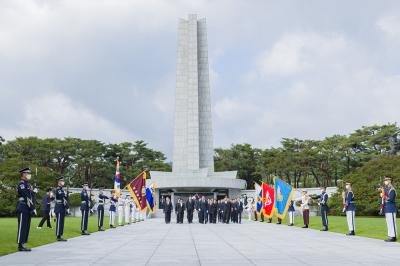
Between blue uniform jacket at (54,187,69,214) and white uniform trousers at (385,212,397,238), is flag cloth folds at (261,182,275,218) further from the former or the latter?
blue uniform jacket at (54,187,69,214)

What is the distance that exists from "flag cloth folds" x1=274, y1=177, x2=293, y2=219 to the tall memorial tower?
31749 mm

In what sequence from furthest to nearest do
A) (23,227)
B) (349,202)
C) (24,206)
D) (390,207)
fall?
(349,202) < (390,207) < (24,206) < (23,227)

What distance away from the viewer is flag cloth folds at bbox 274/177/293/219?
1050 inches

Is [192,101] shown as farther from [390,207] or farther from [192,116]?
[390,207]

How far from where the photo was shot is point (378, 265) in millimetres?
8688

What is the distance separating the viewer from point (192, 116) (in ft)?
198

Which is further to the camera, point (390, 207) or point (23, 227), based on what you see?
point (390, 207)

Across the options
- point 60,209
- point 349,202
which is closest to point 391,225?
point 349,202

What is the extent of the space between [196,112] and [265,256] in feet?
165

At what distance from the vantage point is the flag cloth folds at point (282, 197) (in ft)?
87.5

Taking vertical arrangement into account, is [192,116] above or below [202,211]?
above

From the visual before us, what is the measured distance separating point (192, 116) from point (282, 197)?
3411 cm

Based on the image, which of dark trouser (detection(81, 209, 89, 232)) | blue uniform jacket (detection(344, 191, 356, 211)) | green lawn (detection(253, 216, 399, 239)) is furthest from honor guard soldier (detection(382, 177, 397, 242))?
dark trouser (detection(81, 209, 89, 232))

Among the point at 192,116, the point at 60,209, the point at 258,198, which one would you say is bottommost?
the point at 60,209
